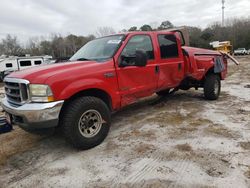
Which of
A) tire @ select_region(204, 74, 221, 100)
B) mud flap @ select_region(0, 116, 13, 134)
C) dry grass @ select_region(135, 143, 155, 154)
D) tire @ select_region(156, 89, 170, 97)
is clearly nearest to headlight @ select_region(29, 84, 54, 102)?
dry grass @ select_region(135, 143, 155, 154)

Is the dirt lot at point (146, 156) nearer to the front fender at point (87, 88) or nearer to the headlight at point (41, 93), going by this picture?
the front fender at point (87, 88)

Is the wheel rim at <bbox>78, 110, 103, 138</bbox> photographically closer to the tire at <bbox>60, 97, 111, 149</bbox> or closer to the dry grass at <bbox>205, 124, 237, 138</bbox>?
the tire at <bbox>60, 97, 111, 149</bbox>

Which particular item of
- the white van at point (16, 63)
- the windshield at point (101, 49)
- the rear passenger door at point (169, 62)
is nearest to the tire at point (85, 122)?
the windshield at point (101, 49)

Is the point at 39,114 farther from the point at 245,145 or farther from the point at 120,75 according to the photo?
the point at 245,145

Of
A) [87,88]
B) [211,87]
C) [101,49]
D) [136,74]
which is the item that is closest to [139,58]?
[136,74]

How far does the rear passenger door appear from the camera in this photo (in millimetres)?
5082

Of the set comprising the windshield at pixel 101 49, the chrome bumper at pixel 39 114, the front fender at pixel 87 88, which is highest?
the windshield at pixel 101 49

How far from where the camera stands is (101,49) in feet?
14.7

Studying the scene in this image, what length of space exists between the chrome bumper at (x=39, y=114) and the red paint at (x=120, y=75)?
164mm

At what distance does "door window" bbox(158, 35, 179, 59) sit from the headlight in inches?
109

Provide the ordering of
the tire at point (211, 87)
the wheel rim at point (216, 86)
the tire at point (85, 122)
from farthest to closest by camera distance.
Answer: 1. the wheel rim at point (216, 86)
2. the tire at point (211, 87)
3. the tire at point (85, 122)

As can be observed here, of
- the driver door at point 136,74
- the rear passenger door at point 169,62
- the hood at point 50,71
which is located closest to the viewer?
the hood at point 50,71

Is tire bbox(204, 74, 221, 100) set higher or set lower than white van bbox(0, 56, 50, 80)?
lower

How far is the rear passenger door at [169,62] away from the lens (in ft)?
16.7
